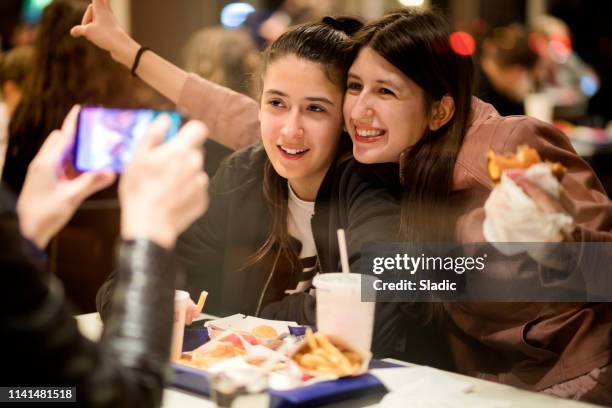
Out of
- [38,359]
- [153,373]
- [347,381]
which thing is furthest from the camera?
[347,381]

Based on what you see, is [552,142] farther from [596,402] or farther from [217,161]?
[217,161]

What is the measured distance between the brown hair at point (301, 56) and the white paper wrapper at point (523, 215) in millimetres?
559

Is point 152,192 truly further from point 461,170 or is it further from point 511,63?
point 511,63

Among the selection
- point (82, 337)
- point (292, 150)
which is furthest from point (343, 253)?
point (82, 337)

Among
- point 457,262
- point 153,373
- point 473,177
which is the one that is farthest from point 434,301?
point 153,373

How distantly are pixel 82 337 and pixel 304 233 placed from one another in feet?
3.60

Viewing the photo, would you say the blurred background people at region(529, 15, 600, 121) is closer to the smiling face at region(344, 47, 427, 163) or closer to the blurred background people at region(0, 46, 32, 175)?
the blurred background people at region(0, 46, 32, 175)

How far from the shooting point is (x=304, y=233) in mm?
2010

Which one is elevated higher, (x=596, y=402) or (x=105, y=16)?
(x=105, y=16)

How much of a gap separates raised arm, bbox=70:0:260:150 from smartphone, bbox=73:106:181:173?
42 cm

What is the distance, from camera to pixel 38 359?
898mm

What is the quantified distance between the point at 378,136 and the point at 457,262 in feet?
1.14

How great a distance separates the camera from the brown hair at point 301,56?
1913 mm

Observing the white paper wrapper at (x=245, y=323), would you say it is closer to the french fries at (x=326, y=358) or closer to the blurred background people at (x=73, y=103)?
the french fries at (x=326, y=358)
